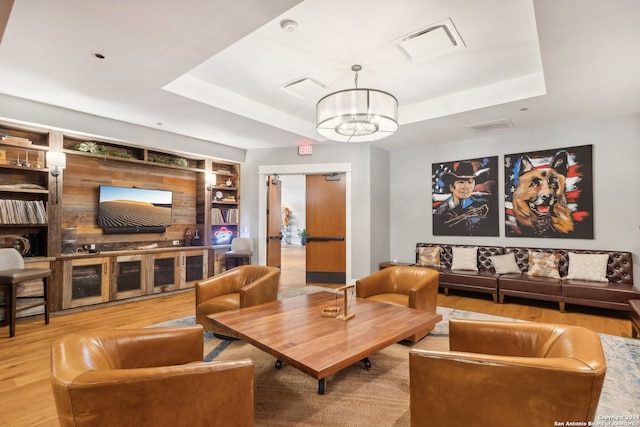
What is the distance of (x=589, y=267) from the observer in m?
4.49

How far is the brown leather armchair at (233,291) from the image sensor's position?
324 cm

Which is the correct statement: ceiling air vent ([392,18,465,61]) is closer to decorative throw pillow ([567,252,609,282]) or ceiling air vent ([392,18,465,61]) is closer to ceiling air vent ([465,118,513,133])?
ceiling air vent ([465,118,513,133])

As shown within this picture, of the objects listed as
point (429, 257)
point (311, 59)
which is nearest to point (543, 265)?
point (429, 257)

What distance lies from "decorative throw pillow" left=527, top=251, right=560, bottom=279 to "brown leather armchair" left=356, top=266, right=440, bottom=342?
7.57 feet

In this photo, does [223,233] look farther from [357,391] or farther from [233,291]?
[357,391]

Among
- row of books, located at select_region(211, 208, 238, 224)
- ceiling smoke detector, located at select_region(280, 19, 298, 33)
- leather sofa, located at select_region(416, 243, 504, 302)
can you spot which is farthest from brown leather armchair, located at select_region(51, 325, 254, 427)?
row of books, located at select_region(211, 208, 238, 224)

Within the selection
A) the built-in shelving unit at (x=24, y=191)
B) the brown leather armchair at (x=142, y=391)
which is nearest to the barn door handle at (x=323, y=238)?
the built-in shelving unit at (x=24, y=191)

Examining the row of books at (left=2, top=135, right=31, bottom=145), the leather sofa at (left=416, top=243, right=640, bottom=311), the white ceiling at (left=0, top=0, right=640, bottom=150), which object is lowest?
the leather sofa at (left=416, top=243, right=640, bottom=311)

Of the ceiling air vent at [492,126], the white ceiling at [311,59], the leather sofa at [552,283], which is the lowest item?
the leather sofa at [552,283]

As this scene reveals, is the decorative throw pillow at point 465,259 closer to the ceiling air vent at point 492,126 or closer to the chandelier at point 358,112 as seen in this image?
the ceiling air vent at point 492,126

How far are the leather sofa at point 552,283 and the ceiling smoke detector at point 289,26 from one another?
4270 mm

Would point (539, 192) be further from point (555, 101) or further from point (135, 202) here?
point (135, 202)

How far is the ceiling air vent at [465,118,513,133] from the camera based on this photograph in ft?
15.6

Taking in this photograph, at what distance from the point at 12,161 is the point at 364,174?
17.1 ft
